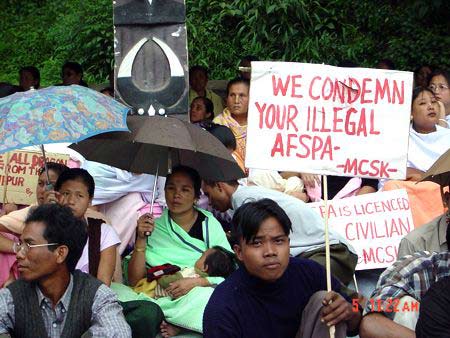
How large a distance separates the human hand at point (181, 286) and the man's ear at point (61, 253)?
1.40 m

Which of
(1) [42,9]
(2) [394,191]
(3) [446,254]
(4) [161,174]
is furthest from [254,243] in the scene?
(1) [42,9]

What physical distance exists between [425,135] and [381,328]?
4.42m

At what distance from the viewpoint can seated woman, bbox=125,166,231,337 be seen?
6.73 meters

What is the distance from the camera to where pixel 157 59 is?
8.06 m

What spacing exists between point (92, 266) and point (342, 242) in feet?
5.52

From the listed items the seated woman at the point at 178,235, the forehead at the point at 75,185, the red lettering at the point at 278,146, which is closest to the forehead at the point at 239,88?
the seated woman at the point at 178,235

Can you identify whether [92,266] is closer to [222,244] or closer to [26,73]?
[222,244]

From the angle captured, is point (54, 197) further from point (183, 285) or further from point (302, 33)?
point (302, 33)

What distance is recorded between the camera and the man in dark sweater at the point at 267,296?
4.94 metres

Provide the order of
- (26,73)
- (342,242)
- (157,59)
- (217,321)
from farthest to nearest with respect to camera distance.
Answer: (26,73) → (157,59) → (342,242) → (217,321)

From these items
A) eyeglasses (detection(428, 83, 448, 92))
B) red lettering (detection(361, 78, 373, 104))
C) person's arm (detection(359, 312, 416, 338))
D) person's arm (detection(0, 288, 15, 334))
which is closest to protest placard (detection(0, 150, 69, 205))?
person's arm (detection(0, 288, 15, 334))

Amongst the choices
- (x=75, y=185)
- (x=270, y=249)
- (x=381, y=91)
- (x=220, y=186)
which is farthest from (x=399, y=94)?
(x=75, y=185)

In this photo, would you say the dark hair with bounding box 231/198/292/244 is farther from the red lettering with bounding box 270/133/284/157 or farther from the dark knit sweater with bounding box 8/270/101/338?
the dark knit sweater with bounding box 8/270/101/338

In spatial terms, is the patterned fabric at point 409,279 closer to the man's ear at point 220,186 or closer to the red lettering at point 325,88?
the red lettering at point 325,88
